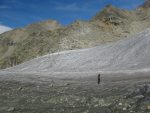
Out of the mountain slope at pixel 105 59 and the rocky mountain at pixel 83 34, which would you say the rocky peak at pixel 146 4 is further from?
the mountain slope at pixel 105 59

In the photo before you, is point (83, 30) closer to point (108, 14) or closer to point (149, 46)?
point (108, 14)

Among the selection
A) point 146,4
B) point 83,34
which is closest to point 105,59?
point 83,34

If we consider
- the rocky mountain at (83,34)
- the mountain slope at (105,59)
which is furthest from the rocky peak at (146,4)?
the mountain slope at (105,59)

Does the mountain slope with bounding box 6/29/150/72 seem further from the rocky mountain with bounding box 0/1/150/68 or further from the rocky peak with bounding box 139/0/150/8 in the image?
the rocky peak with bounding box 139/0/150/8

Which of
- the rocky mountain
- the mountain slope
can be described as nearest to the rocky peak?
the rocky mountain

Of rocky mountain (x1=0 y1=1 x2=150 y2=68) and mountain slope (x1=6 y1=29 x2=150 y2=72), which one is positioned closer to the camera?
mountain slope (x1=6 y1=29 x2=150 y2=72)

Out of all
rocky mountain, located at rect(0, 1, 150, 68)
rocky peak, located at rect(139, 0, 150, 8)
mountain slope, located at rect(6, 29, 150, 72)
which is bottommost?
mountain slope, located at rect(6, 29, 150, 72)

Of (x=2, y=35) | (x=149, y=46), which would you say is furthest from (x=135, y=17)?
(x=2, y=35)

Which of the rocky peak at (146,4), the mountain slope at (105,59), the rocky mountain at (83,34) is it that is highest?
the rocky peak at (146,4)

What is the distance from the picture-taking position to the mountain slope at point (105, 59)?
178 feet

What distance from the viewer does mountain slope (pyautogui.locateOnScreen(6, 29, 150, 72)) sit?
5431cm

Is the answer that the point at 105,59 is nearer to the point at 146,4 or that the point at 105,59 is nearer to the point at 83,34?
the point at 83,34

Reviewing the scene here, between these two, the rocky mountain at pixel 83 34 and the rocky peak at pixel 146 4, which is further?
the rocky peak at pixel 146 4

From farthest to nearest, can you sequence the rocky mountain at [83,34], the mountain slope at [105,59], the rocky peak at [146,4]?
the rocky peak at [146,4] → the rocky mountain at [83,34] → the mountain slope at [105,59]
